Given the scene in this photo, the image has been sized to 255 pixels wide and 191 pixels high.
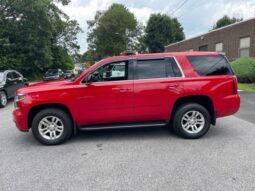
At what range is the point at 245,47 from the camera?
19.9m

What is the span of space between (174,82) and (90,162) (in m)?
2.41

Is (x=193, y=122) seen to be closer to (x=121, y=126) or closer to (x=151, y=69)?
(x=151, y=69)

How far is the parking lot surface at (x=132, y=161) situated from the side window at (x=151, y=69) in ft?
4.69

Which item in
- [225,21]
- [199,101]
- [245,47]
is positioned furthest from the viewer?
[225,21]

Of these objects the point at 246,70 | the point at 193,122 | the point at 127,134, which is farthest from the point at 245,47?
the point at 127,134

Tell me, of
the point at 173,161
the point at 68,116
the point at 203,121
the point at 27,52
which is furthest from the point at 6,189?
the point at 27,52

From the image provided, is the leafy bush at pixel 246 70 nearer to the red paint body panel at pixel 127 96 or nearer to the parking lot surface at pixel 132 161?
the parking lot surface at pixel 132 161

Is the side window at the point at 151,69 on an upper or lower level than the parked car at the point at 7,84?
upper

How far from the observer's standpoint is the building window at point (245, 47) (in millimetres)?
19531

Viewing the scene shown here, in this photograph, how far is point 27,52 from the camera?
25.2 m

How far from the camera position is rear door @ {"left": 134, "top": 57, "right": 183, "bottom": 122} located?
475 cm

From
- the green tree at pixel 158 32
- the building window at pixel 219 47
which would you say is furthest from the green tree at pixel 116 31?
the building window at pixel 219 47

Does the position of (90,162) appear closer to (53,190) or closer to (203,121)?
(53,190)

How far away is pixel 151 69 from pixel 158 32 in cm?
4055
